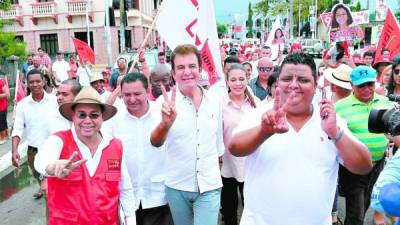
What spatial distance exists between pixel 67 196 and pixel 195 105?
48.2 inches

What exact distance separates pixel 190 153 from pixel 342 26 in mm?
6539

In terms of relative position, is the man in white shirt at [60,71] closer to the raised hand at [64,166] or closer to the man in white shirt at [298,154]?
the raised hand at [64,166]

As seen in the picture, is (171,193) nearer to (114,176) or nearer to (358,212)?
(114,176)

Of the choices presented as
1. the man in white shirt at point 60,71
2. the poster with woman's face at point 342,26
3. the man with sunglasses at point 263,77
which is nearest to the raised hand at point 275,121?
the man with sunglasses at point 263,77

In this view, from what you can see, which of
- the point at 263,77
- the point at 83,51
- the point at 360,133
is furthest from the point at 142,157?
the point at 83,51

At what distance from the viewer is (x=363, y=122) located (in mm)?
4172

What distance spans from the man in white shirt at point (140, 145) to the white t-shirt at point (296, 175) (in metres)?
1.38

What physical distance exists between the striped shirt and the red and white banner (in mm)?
1381

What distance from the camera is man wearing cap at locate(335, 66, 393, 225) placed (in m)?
4.20

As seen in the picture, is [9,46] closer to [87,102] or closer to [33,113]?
[33,113]

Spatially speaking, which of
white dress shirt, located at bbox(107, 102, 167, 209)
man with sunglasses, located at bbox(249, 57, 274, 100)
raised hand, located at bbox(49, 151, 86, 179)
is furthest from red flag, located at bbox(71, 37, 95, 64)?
raised hand, located at bbox(49, 151, 86, 179)

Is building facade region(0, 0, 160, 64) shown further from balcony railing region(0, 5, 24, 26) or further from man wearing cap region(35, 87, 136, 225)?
man wearing cap region(35, 87, 136, 225)

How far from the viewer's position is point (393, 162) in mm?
1935

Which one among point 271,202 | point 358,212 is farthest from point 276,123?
point 358,212
